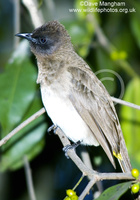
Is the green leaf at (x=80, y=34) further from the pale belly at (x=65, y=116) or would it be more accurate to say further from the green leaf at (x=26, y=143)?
the pale belly at (x=65, y=116)

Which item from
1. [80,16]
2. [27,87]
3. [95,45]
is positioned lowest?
[27,87]

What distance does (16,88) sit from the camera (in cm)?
401

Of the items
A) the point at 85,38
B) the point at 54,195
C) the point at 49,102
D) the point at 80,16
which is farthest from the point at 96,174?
the point at 54,195

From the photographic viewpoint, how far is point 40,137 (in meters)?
4.16

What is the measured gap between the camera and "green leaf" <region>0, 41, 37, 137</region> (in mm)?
3773

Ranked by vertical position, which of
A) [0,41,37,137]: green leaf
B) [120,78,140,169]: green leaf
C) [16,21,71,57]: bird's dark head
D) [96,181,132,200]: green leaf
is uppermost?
[16,21,71,57]: bird's dark head

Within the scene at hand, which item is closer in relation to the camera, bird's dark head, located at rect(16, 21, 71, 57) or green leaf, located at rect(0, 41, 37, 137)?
green leaf, located at rect(0, 41, 37, 137)

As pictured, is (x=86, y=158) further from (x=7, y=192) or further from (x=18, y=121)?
(x=7, y=192)

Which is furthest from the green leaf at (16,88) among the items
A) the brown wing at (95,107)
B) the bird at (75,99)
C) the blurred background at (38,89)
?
the brown wing at (95,107)

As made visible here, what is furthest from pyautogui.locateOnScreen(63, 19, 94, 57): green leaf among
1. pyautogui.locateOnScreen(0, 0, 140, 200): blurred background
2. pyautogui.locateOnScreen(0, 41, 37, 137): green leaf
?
pyautogui.locateOnScreen(0, 41, 37, 137): green leaf

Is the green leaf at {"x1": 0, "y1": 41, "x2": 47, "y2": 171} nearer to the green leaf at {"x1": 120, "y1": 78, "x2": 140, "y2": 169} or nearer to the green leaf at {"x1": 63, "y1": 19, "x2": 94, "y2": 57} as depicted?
the green leaf at {"x1": 63, "y1": 19, "x2": 94, "y2": 57}

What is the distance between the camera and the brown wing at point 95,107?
3.93 m

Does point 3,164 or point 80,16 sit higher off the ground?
point 80,16

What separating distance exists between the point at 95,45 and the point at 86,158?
157cm
